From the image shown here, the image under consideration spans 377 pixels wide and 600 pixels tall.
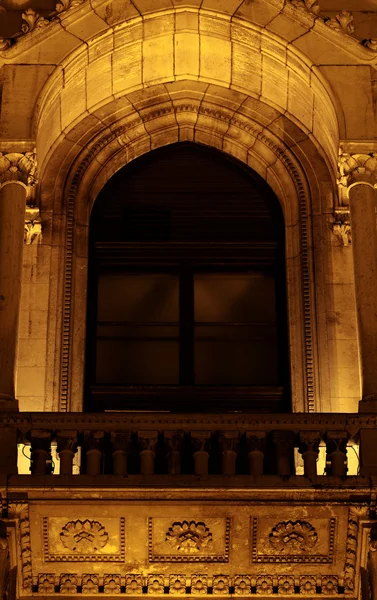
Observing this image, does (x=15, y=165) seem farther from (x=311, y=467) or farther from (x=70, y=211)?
(x=311, y=467)

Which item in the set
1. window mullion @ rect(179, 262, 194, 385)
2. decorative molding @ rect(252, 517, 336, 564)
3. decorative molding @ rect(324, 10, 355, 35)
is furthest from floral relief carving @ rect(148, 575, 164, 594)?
decorative molding @ rect(324, 10, 355, 35)

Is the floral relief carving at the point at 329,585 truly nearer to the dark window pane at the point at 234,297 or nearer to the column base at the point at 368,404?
the column base at the point at 368,404

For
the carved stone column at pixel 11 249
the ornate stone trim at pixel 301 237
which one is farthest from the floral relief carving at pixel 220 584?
the ornate stone trim at pixel 301 237

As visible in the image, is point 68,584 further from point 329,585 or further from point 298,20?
point 298,20

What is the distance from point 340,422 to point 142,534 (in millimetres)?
2287

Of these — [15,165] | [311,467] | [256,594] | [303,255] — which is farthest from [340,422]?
[15,165]

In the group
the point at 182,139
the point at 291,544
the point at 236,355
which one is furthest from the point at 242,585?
the point at 182,139

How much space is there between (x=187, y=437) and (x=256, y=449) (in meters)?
0.71

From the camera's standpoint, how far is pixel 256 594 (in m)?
17.2

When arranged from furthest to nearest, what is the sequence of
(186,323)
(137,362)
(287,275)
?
(287,275) < (186,323) < (137,362)

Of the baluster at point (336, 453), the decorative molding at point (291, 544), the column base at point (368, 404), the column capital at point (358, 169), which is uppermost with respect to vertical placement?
the column capital at point (358, 169)

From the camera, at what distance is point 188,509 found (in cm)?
1712

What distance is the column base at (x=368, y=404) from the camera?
17.9 m

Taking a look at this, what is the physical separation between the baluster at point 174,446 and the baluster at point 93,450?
2.16ft
